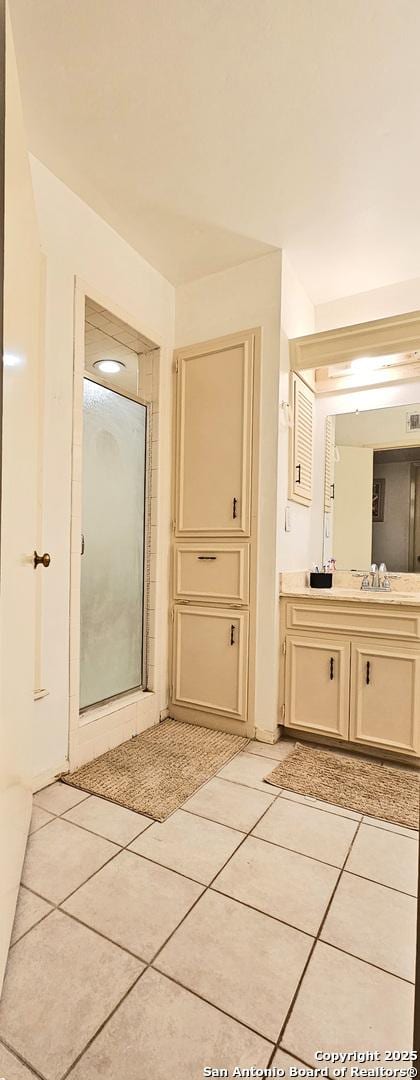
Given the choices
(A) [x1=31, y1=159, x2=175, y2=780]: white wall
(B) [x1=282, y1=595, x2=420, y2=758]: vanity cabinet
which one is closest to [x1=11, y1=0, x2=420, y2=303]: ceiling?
(A) [x1=31, y1=159, x2=175, y2=780]: white wall

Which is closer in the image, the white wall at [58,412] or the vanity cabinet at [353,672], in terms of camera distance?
the white wall at [58,412]

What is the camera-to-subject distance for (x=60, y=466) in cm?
198

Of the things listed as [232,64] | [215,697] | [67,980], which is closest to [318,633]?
[215,697]

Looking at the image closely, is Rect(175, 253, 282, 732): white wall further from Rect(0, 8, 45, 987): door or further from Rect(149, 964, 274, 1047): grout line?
Rect(149, 964, 274, 1047): grout line

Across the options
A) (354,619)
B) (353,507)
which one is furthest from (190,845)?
(353,507)

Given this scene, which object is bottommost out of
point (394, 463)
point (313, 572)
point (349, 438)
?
point (313, 572)

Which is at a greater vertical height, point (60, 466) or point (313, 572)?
point (60, 466)

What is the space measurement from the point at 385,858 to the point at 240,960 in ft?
2.09

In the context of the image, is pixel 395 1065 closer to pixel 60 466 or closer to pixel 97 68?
pixel 60 466

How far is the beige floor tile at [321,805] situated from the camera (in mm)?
1768

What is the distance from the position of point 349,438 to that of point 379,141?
4.91ft

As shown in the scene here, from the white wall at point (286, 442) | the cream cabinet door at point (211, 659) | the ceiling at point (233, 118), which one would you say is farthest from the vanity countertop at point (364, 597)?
the ceiling at point (233, 118)

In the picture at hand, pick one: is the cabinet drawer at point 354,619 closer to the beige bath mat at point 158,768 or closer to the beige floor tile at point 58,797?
the beige bath mat at point 158,768

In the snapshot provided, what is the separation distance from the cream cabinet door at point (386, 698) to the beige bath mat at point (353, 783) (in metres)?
0.13
